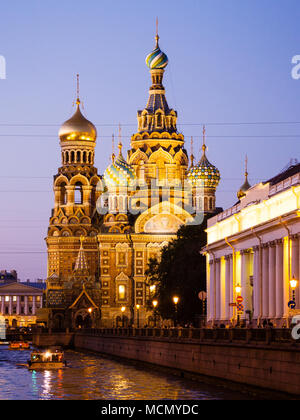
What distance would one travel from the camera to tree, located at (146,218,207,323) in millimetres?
76000

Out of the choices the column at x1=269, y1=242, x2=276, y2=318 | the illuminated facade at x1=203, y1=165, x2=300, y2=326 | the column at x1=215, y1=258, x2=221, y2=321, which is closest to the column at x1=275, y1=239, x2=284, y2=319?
the illuminated facade at x1=203, y1=165, x2=300, y2=326

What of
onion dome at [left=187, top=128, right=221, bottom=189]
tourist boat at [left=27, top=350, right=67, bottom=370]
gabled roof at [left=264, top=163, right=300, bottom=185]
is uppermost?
onion dome at [left=187, top=128, right=221, bottom=189]

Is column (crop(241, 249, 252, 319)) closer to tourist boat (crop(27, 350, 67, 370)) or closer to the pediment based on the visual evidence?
tourist boat (crop(27, 350, 67, 370))

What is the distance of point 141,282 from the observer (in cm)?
11394

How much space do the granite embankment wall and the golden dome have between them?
63.8 meters

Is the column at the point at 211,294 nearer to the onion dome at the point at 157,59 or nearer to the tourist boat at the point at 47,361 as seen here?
the tourist boat at the point at 47,361

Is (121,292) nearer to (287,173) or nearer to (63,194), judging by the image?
(63,194)

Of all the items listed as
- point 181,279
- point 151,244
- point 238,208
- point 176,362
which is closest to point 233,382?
point 176,362

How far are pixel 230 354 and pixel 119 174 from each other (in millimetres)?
77060

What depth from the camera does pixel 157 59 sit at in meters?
121

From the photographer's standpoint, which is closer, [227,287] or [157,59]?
[227,287]

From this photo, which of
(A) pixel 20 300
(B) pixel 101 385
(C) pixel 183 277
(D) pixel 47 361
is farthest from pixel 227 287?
(A) pixel 20 300

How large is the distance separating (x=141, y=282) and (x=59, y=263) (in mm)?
12954

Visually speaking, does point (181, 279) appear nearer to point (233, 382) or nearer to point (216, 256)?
point (216, 256)
